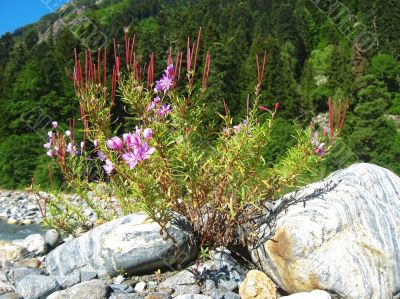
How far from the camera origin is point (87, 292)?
3443 millimetres

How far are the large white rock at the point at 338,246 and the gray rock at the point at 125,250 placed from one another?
72 centimetres

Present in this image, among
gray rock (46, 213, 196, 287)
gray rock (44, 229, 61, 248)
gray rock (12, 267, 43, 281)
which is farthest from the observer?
gray rock (44, 229, 61, 248)

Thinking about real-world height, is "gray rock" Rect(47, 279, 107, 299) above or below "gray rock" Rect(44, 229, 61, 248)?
below

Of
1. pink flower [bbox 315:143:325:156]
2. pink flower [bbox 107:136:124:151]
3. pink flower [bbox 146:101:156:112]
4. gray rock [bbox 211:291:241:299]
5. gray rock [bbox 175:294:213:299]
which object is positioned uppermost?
pink flower [bbox 146:101:156:112]

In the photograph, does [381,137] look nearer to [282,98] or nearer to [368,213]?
[282,98]

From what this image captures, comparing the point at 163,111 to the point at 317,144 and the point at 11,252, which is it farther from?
the point at 11,252

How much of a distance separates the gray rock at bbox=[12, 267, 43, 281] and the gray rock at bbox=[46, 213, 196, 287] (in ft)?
0.93

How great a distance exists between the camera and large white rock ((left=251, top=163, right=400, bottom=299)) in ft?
11.0

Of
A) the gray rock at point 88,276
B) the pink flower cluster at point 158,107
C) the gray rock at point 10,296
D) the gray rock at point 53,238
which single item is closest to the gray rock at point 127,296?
the gray rock at point 88,276

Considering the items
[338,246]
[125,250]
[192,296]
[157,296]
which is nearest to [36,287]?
[125,250]

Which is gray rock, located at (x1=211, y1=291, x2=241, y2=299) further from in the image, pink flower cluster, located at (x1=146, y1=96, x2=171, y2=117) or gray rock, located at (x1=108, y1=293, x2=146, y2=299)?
pink flower cluster, located at (x1=146, y1=96, x2=171, y2=117)

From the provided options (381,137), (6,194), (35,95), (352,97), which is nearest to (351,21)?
(352,97)

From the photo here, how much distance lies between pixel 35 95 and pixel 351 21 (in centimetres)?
4269

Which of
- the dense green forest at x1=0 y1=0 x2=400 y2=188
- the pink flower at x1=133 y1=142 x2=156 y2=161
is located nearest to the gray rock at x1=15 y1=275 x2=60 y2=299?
the pink flower at x1=133 y1=142 x2=156 y2=161
